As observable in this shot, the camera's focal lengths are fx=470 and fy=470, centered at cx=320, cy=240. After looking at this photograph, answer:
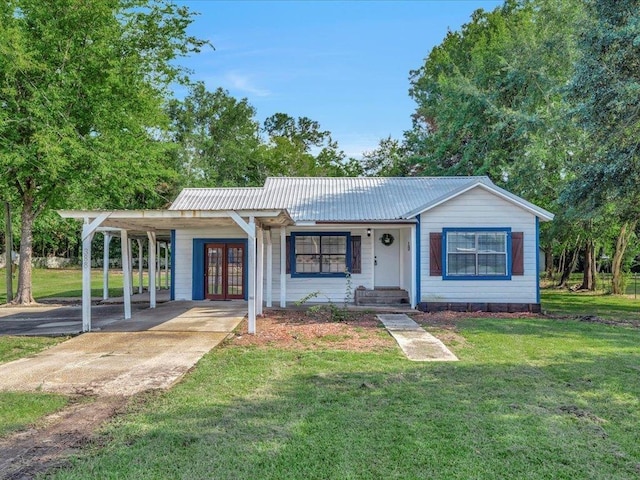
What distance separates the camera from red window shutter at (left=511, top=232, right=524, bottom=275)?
514 inches

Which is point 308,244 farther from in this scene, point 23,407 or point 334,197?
point 23,407

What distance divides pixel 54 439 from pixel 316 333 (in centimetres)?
574

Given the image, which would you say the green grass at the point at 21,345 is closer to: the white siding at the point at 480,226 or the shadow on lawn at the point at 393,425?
the shadow on lawn at the point at 393,425

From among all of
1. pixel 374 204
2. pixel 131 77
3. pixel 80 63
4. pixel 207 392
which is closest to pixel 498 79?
pixel 374 204

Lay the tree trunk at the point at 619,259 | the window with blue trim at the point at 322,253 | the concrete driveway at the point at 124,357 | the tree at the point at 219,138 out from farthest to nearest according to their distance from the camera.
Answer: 1. the tree at the point at 219,138
2. the tree trunk at the point at 619,259
3. the window with blue trim at the point at 322,253
4. the concrete driveway at the point at 124,357

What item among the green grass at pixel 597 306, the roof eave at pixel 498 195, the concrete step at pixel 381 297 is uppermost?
the roof eave at pixel 498 195

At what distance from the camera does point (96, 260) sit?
41.4 metres

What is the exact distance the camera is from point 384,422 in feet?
14.3

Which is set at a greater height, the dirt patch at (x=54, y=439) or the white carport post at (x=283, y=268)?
the white carport post at (x=283, y=268)

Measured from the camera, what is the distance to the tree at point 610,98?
1067cm

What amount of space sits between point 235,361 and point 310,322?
3.95m

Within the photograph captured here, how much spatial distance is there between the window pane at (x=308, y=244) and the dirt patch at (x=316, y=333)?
3.02 meters

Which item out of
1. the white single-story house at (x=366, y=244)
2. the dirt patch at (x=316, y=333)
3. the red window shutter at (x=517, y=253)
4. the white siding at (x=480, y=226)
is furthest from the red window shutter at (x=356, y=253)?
the red window shutter at (x=517, y=253)

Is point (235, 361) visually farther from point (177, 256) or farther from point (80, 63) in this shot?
point (80, 63)
